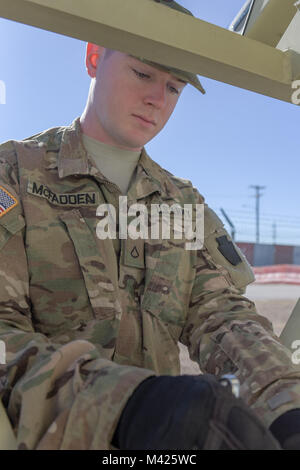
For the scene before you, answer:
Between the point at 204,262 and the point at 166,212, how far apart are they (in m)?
0.18

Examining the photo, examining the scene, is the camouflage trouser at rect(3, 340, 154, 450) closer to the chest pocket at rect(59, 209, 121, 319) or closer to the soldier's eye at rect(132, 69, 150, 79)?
the chest pocket at rect(59, 209, 121, 319)

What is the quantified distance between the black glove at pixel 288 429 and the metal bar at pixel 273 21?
0.77 metres

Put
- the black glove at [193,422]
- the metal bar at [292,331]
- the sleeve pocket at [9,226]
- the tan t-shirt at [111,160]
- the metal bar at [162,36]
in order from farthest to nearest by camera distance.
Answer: the tan t-shirt at [111,160] → the metal bar at [292,331] → the sleeve pocket at [9,226] → the metal bar at [162,36] → the black glove at [193,422]

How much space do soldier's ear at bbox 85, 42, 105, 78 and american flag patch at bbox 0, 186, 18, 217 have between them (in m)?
0.45

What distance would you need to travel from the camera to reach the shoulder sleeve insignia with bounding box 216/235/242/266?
1.26 meters

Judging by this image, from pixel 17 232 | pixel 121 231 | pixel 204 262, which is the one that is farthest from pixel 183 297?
pixel 17 232

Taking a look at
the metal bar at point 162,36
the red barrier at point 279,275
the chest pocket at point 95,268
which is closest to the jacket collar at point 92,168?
the chest pocket at point 95,268

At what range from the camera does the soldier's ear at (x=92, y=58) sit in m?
1.23
